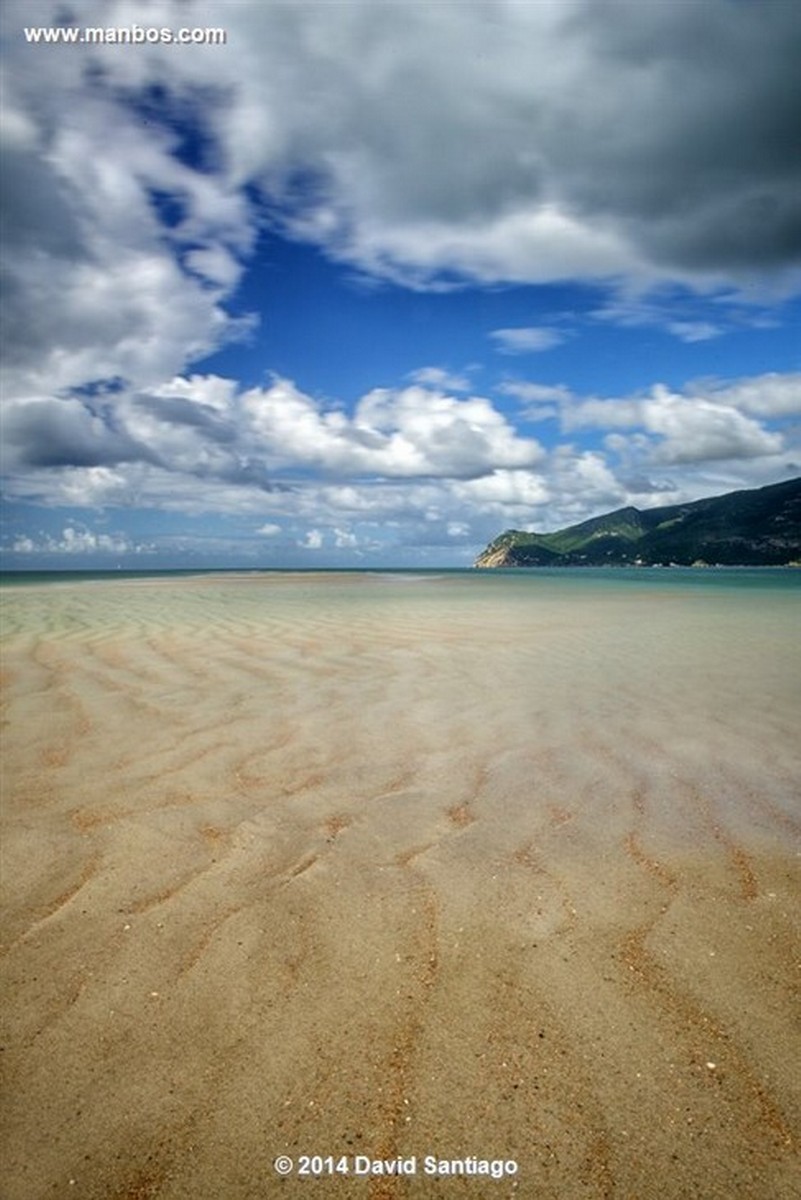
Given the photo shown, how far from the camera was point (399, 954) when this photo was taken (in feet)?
10.8

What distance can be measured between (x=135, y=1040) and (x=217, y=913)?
36.8 inches

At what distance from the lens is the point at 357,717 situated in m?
8.01

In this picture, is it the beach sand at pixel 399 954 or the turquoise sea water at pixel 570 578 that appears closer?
the beach sand at pixel 399 954

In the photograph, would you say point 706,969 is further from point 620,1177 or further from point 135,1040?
point 135,1040

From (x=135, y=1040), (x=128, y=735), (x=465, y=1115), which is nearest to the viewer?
(x=465, y=1115)

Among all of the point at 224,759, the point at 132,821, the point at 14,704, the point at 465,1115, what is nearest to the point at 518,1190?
the point at 465,1115

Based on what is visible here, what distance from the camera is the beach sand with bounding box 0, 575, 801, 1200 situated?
7.39 feet

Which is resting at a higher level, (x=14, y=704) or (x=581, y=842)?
(x=14, y=704)

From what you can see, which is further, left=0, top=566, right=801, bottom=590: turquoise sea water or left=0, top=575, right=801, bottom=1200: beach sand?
left=0, top=566, right=801, bottom=590: turquoise sea water

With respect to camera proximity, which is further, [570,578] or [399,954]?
[570,578]

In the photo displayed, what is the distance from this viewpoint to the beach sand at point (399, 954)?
2.25 m

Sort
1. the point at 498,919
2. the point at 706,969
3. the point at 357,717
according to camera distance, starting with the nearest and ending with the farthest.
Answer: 1. the point at 706,969
2. the point at 498,919
3. the point at 357,717

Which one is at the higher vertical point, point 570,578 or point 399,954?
point 399,954

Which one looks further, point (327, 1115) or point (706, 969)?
point (706, 969)
